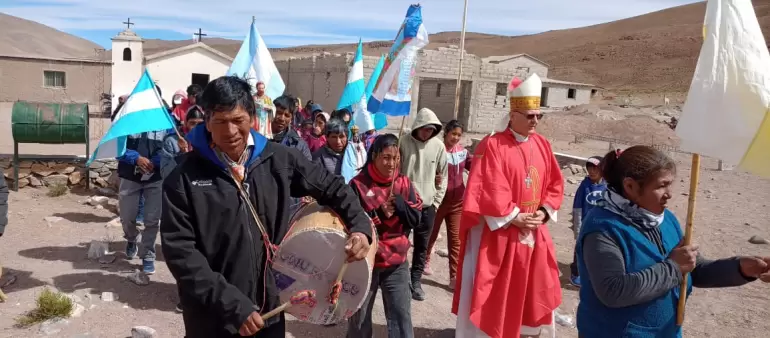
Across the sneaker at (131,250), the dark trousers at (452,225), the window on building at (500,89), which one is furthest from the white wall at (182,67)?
the dark trousers at (452,225)

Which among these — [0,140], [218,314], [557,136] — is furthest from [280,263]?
[557,136]

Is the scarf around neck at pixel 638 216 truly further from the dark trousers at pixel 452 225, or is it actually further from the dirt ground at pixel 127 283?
the dark trousers at pixel 452 225

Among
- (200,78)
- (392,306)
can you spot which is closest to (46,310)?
(392,306)

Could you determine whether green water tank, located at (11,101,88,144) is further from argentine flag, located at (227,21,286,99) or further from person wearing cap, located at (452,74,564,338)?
person wearing cap, located at (452,74,564,338)

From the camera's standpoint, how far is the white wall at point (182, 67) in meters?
30.5

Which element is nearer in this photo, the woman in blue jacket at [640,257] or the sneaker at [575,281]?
the woman in blue jacket at [640,257]

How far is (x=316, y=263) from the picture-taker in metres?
2.51

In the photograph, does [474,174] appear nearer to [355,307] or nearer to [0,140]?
[355,307]

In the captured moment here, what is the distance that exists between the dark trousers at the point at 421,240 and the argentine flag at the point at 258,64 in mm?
3192

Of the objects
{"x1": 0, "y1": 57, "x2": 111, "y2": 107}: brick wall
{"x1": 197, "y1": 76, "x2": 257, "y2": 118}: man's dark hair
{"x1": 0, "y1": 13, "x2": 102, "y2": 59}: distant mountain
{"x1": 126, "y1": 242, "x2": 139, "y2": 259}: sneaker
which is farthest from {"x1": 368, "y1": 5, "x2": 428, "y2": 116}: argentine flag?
{"x1": 0, "y1": 13, "x2": 102, "y2": 59}: distant mountain

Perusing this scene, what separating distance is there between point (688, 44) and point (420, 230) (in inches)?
2998

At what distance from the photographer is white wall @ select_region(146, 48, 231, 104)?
100 feet

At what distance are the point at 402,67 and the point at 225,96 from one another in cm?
344

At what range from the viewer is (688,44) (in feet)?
228
